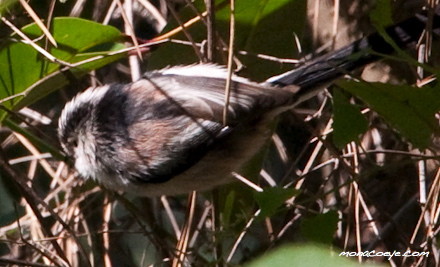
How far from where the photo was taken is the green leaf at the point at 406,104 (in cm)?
153

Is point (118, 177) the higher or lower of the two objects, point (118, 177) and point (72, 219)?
the higher

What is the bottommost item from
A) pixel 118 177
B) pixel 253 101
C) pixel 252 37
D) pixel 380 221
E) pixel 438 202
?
pixel 380 221

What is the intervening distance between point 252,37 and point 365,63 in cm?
44

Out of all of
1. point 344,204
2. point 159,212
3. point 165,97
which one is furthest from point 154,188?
point 344,204

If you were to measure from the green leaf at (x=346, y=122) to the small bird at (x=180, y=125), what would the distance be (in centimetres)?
50

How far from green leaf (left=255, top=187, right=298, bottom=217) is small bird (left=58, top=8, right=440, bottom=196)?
2.14 feet

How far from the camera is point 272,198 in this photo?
5.11 feet

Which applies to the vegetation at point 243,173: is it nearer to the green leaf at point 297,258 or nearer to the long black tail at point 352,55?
the long black tail at point 352,55

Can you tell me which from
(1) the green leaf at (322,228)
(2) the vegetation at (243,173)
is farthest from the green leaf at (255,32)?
(1) the green leaf at (322,228)

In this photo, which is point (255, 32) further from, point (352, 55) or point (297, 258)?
point (297, 258)

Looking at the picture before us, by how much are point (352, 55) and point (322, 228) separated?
465 mm

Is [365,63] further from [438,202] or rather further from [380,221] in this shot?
[380,221]

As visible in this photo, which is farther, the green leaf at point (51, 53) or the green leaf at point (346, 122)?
the green leaf at point (51, 53)

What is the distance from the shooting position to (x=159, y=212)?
278 cm
